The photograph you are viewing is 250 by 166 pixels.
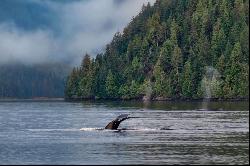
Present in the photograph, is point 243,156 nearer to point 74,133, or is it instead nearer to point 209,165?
point 209,165

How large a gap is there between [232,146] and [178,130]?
26608 millimetres

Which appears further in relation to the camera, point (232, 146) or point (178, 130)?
point (178, 130)

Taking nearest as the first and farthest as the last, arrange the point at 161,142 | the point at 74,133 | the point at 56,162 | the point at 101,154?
the point at 56,162 → the point at 101,154 → the point at 161,142 → the point at 74,133

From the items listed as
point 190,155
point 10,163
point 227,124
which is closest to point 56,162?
point 10,163

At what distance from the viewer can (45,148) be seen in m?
79.8

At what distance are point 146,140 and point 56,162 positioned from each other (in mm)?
23017

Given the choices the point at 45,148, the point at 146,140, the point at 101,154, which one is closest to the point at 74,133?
the point at 146,140

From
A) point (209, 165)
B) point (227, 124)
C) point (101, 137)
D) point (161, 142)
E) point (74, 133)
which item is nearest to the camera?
point (209, 165)

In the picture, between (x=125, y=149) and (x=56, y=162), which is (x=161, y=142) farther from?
(x=56, y=162)

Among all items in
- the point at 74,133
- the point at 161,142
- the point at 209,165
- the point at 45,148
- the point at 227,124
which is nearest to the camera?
the point at 209,165

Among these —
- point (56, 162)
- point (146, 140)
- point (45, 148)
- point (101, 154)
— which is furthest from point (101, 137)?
point (56, 162)

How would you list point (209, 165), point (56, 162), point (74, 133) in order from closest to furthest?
point (209, 165) < point (56, 162) < point (74, 133)

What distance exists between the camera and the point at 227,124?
11606 centimetres

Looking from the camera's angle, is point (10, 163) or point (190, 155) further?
point (190, 155)
